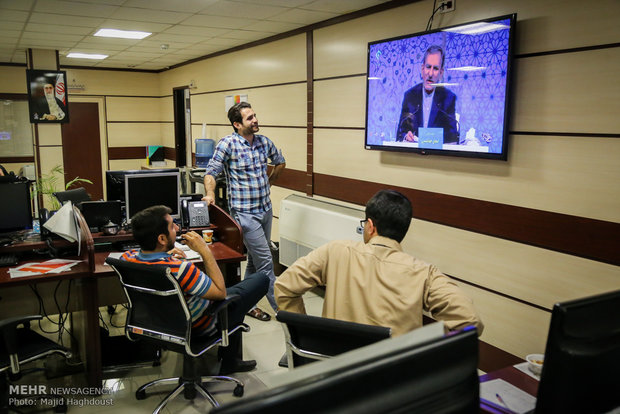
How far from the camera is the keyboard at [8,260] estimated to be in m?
3.10

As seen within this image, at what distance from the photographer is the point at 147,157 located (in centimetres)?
977

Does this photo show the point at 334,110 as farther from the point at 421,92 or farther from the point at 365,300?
the point at 365,300

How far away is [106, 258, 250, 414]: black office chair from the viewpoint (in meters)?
2.48

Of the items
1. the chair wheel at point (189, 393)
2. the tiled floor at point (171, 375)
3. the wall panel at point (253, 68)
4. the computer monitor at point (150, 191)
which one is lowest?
the tiled floor at point (171, 375)

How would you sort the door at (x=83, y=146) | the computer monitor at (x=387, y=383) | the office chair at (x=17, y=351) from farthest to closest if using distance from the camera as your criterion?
the door at (x=83, y=146)
the office chair at (x=17, y=351)
the computer monitor at (x=387, y=383)

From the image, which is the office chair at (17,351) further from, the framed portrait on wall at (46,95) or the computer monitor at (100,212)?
the framed portrait on wall at (46,95)

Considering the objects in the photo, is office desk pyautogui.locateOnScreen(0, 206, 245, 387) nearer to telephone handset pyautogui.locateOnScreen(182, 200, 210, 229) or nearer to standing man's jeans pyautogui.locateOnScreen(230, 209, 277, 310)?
telephone handset pyautogui.locateOnScreen(182, 200, 210, 229)

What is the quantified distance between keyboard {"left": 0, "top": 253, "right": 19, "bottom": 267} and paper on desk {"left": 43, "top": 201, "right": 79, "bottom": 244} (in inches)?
10.6

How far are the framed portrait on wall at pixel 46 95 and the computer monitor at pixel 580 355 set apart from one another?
22.6 feet

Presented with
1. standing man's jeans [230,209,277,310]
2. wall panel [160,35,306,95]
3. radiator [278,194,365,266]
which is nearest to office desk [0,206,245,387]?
standing man's jeans [230,209,277,310]

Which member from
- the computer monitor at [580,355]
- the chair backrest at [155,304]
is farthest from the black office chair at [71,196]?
the computer monitor at [580,355]

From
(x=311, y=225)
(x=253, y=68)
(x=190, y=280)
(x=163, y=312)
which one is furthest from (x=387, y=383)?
(x=253, y=68)

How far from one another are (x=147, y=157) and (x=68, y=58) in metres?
2.38

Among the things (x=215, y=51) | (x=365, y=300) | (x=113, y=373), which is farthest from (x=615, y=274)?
(x=215, y=51)
